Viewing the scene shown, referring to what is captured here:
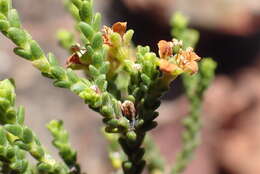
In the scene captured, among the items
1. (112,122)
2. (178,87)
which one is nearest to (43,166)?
(112,122)

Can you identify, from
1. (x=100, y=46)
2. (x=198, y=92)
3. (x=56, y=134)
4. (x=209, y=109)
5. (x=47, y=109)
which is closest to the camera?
(x=100, y=46)

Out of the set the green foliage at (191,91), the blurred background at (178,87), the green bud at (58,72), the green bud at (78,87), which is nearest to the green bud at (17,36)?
the green bud at (58,72)

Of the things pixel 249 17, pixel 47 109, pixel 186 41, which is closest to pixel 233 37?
pixel 249 17

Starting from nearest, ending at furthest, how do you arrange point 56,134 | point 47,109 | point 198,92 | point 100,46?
point 100,46 → point 56,134 → point 198,92 → point 47,109

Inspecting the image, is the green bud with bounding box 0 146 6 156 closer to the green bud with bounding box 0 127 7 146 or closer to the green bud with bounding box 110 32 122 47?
the green bud with bounding box 0 127 7 146

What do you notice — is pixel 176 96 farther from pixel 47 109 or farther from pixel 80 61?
pixel 80 61

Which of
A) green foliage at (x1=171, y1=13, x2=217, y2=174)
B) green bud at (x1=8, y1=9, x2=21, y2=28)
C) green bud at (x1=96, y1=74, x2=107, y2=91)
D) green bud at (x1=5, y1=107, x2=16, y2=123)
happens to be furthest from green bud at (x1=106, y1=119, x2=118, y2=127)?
green foliage at (x1=171, y1=13, x2=217, y2=174)
